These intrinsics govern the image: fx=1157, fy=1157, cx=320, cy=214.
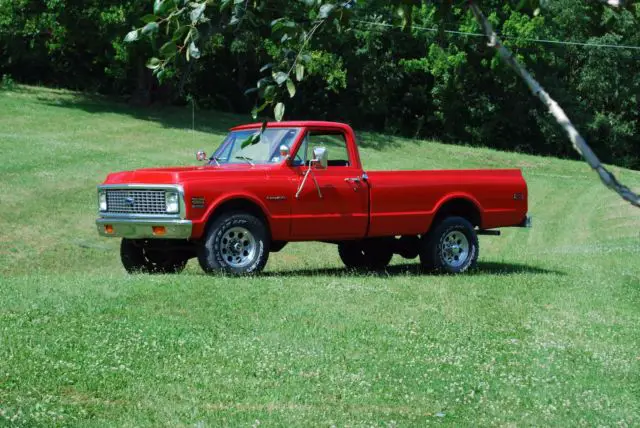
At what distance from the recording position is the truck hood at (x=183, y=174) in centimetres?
1402

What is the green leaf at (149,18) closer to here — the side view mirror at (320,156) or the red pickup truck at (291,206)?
the red pickup truck at (291,206)

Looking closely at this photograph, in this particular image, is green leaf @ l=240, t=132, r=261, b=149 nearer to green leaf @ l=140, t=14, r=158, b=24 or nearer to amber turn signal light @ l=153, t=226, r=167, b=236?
green leaf @ l=140, t=14, r=158, b=24

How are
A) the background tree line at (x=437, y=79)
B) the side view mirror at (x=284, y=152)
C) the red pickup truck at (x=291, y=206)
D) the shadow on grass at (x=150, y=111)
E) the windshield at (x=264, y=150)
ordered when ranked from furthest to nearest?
the background tree line at (x=437, y=79) < the shadow on grass at (x=150, y=111) < the windshield at (x=264, y=150) < the side view mirror at (x=284, y=152) < the red pickup truck at (x=291, y=206)

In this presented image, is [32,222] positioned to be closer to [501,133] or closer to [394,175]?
[394,175]

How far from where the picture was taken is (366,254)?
672 inches

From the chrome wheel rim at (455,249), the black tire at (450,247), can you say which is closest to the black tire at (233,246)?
the black tire at (450,247)

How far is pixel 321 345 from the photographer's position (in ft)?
31.3

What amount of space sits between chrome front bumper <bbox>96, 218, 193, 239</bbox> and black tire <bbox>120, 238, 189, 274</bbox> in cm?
63

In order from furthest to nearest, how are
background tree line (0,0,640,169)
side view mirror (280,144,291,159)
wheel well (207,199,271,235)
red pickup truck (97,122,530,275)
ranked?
background tree line (0,0,640,169) < side view mirror (280,144,291,159) < wheel well (207,199,271,235) < red pickup truck (97,122,530,275)

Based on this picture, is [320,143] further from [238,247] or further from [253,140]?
[253,140]

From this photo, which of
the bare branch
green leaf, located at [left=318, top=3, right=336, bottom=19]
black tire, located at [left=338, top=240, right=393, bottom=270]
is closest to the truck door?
black tire, located at [left=338, top=240, right=393, bottom=270]

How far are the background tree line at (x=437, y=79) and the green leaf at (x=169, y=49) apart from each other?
45.7m

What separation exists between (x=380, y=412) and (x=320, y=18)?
3.83m

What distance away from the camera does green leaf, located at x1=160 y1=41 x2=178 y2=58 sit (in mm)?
4098
